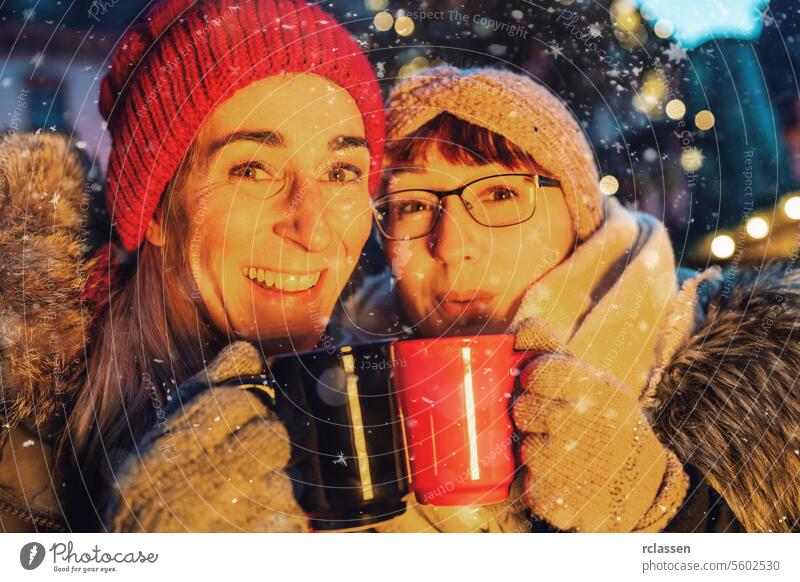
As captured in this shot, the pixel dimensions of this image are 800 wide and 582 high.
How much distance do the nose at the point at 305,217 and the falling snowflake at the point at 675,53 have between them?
409mm

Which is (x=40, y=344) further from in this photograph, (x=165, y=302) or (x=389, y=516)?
(x=389, y=516)

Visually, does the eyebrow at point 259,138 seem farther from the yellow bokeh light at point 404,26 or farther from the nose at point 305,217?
the yellow bokeh light at point 404,26

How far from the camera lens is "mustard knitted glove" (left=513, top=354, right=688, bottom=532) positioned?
0.71 meters

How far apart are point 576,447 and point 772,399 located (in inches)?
8.7

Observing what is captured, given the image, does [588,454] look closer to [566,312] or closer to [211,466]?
[566,312]

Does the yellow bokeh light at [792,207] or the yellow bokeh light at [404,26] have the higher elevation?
the yellow bokeh light at [404,26]

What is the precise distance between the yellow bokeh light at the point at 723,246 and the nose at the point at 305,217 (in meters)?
0.42

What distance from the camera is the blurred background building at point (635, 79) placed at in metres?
0.73

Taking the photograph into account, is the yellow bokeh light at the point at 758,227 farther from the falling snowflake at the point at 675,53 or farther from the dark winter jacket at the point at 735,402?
the falling snowflake at the point at 675,53

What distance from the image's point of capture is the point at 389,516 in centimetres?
73

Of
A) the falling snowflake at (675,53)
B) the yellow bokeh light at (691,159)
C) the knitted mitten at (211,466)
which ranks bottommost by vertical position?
the knitted mitten at (211,466)

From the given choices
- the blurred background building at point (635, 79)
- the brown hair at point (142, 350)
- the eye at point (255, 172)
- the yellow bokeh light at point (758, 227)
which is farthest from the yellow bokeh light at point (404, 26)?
the yellow bokeh light at point (758, 227)

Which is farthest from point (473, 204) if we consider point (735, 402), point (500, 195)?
point (735, 402)

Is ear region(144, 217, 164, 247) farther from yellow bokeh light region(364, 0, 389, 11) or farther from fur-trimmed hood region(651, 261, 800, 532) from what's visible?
fur-trimmed hood region(651, 261, 800, 532)
